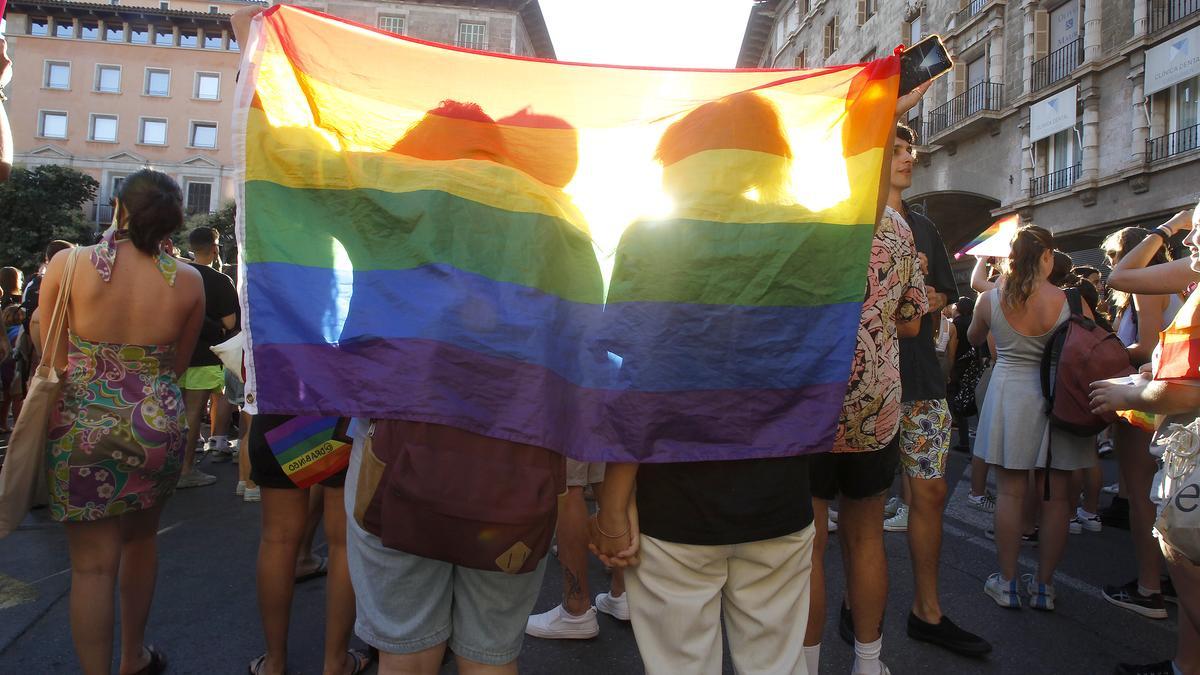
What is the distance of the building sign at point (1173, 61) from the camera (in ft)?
50.8

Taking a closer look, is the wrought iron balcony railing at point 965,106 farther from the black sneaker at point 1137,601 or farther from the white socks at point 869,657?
the white socks at point 869,657

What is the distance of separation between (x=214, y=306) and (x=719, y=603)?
196 inches

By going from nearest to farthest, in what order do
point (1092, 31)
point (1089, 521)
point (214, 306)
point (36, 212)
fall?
point (1089, 521) → point (214, 306) → point (1092, 31) → point (36, 212)

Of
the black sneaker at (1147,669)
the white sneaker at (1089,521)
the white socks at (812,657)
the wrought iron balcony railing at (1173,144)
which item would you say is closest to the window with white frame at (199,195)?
the wrought iron balcony railing at (1173,144)

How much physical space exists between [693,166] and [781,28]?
1506 inches

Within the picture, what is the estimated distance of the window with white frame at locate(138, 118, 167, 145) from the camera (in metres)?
45.9

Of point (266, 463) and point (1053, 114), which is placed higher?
point (1053, 114)

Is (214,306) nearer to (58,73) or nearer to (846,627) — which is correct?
(846,627)

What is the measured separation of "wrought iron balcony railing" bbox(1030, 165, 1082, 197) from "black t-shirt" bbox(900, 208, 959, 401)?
19.4 meters

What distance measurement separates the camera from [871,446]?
243 centimetres

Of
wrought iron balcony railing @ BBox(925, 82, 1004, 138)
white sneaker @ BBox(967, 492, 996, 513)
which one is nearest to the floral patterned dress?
white sneaker @ BBox(967, 492, 996, 513)

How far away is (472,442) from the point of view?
168 centimetres

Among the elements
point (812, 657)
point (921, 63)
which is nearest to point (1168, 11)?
point (921, 63)

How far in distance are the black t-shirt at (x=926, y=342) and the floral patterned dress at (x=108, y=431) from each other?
2962 millimetres
